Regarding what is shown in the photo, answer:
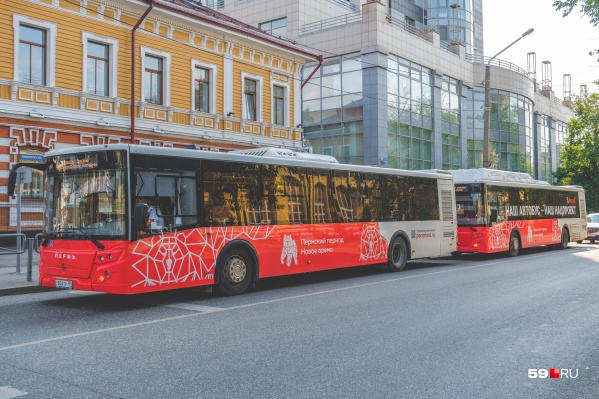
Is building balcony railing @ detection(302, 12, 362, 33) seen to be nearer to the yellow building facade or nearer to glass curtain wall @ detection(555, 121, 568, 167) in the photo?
the yellow building facade

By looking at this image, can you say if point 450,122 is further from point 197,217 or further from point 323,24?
point 197,217

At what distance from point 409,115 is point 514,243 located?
16.0m

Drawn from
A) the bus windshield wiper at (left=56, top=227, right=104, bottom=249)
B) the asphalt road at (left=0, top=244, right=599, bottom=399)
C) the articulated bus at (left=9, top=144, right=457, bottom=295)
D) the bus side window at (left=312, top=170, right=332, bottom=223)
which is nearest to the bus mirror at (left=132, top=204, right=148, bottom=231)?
the articulated bus at (left=9, top=144, right=457, bottom=295)

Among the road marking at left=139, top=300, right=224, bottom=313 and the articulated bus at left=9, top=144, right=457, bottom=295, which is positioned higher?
the articulated bus at left=9, top=144, right=457, bottom=295

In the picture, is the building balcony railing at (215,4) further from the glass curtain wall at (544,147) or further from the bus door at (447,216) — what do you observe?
the glass curtain wall at (544,147)

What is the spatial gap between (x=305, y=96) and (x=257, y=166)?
25140 mm

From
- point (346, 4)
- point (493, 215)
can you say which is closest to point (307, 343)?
point (493, 215)

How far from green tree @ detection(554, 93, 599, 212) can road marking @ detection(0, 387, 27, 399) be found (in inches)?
1736

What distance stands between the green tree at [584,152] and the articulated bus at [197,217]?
3317 centimetres

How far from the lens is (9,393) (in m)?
5.20

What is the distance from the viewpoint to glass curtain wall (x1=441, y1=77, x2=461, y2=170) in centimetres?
4075

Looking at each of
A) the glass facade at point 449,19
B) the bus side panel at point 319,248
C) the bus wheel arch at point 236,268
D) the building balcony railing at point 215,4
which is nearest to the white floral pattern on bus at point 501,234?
the bus side panel at point 319,248

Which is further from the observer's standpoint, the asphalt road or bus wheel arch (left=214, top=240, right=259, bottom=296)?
bus wheel arch (left=214, top=240, right=259, bottom=296)

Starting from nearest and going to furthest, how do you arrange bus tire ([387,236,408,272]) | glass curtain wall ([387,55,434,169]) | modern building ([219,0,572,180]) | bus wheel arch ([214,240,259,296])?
bus wheel arch ([214,240,259,296]) < bus tire ([387,236,408,272]) < modern building ([219,0,572,180]) < glass curtain wall ([387,55,434,169])
